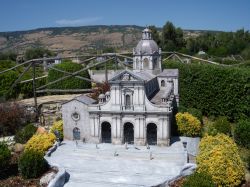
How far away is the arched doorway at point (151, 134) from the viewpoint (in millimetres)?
36106

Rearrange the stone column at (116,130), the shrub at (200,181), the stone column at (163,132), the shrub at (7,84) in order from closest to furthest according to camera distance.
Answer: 1. the shrub at (200,181)
2. the stone column at (163,132)
3. the stone column at (116,130)
4. the shrub at (7,84)

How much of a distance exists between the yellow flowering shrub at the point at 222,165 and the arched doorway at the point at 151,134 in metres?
8.29

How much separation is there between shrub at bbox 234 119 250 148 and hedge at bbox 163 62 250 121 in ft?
21.6

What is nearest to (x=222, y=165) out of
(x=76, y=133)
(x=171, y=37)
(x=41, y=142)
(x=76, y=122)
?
(x=76, y=122)

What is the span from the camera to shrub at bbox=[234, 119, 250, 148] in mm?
34359

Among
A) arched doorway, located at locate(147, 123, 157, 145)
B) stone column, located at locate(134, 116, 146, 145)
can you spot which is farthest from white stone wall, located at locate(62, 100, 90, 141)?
arched doorway, located at locate(147, 123, 157, 145)

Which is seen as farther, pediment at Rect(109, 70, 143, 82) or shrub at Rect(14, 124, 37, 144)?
shrub at Rect(14, 124, 37, 144)

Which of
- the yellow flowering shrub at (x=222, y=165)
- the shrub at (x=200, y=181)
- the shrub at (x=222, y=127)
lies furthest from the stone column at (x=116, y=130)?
the shrub at (x=200, y=181)

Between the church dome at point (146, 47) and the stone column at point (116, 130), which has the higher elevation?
Answer: the church dome at point (146, 47)

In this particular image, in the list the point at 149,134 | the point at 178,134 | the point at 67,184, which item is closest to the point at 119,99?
the point at 149,134

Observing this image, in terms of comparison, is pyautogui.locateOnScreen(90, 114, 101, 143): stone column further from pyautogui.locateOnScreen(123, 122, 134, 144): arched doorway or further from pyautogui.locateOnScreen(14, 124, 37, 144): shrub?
pyautogui.locateOnScreen(14, 124, 37, 144): shrub

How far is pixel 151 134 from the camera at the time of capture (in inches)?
1460

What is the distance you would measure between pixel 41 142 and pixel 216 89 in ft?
74.2

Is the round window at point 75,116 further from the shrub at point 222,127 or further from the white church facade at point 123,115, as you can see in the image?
the shrub at point 222,127
